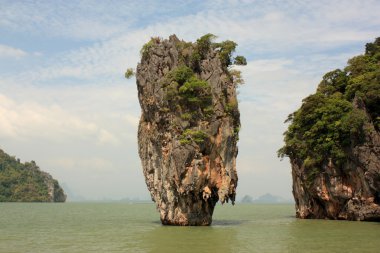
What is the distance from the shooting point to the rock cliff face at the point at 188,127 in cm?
2958

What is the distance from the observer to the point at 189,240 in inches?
876

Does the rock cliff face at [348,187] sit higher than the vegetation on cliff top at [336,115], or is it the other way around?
the vegetation on cliff top at [336,115]

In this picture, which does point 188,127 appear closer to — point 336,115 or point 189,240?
point 189,240

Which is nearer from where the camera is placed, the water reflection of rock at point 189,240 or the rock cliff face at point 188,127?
the water reflection of rock at point 189,240

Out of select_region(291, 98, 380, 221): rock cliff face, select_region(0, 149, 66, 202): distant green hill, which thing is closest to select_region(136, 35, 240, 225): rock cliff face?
select_region(291, 98, 380, 221): rock cliff face

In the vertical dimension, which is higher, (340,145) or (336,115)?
(336,115)

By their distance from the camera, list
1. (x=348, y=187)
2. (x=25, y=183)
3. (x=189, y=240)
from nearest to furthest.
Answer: (x=189, y=240)
(x=348, y=187)
(x=25, y=183)

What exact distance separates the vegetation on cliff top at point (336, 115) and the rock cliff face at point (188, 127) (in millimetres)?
9084

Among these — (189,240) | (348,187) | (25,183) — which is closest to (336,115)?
(348,187)

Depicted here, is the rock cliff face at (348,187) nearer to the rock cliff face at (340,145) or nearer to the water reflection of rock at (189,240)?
the rock cliff face at (340,145)

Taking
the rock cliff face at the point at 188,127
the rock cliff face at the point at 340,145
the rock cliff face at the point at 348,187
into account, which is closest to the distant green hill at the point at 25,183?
the rock cliff face at the point at 340,145

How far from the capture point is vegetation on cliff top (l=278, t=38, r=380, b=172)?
111 feet

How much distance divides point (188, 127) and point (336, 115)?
13.9m

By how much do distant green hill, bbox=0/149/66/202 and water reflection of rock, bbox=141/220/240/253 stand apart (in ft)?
382
